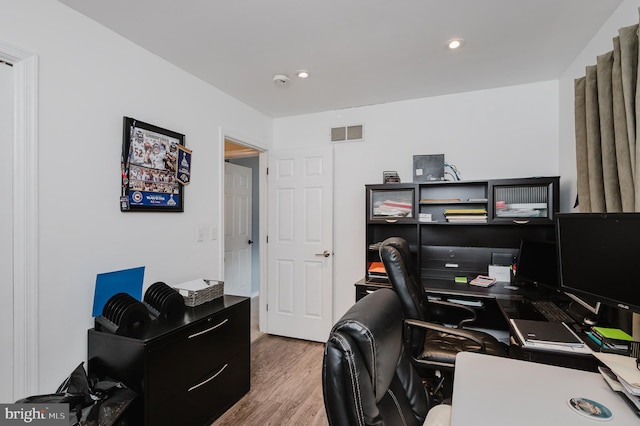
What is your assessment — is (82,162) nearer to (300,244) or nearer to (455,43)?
(300,244)

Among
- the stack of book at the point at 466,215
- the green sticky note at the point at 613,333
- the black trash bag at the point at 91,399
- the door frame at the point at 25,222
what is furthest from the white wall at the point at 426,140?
the door frame at the point at 25,222

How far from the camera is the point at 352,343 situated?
2.58ft

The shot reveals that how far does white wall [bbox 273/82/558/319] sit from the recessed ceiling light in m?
0.93

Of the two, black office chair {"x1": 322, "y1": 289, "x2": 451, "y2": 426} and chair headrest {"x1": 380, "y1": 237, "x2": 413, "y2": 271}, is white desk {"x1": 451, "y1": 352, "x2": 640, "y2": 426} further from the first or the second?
chair headrest {"x1": 380, "y1": 237, "x2": 413, "y2": 271}

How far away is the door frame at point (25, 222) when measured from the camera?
153cm

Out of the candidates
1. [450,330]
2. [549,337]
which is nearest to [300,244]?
[450,330]

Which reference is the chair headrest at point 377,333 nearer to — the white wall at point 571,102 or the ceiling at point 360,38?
the ceiling at point 360,38

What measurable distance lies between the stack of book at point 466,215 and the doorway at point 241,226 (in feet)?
8.75

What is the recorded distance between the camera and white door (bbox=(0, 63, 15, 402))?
4.91ft

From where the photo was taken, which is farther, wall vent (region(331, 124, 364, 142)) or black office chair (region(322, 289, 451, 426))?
wall vent (region(331, 124, 364, 142))

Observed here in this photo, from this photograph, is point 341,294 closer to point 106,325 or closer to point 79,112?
point 106,325

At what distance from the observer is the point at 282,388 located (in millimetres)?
2492

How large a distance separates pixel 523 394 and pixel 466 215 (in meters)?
1.90

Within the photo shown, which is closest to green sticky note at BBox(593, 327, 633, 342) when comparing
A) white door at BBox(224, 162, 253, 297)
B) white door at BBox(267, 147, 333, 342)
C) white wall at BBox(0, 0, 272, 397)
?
white door at BBox(267, 147, 333, 342)
